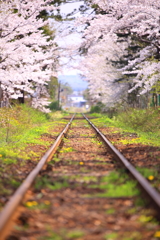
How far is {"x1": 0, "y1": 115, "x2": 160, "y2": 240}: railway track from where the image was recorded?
4070 millimetres

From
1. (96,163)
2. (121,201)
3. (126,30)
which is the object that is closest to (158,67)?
(126,30)

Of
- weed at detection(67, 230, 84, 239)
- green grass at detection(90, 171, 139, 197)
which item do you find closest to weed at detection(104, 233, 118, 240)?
weed at detection(67, 230, 84, 239)

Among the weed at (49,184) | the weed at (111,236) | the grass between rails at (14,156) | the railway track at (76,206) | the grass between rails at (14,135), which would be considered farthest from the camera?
the grass between rails at (14,135)

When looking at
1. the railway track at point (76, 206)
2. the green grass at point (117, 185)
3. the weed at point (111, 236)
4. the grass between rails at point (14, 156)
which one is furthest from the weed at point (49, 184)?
the weed at point (111, 236)

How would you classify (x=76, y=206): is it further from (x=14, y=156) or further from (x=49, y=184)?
(x=14, y=156)

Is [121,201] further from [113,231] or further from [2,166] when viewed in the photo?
[2,166]

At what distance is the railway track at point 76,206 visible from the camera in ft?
13.4

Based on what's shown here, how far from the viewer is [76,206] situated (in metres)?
5.12

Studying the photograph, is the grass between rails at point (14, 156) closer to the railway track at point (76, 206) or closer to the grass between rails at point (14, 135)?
the grass between rails at point (14, 135)

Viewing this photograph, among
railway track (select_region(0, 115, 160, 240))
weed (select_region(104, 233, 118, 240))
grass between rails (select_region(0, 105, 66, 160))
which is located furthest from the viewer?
grass between rails (select_region(0, 105, 66, 160))

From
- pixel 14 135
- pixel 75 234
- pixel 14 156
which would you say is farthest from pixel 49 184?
pixel 14 135

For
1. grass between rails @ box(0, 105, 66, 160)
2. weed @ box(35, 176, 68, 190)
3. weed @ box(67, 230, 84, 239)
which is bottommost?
weed @ box(67, 230, 84, 239)

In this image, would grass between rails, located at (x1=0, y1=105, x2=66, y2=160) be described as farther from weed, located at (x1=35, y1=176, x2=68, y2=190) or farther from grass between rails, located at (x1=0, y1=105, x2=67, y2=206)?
weed, located at (x1=35, y1=176, x2=68, y2=190)

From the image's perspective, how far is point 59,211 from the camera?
4.86 meters
